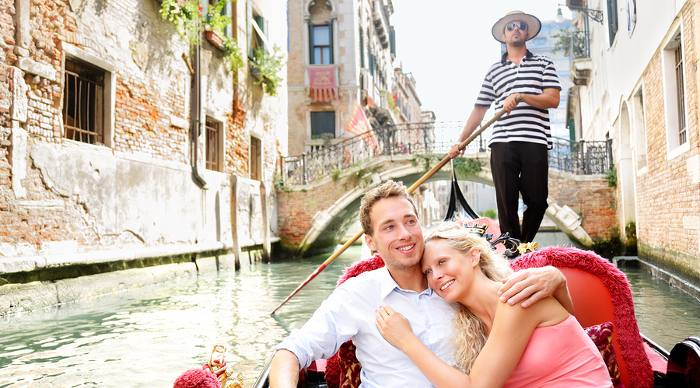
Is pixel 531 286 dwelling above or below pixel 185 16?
below

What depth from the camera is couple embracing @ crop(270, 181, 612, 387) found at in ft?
3.63

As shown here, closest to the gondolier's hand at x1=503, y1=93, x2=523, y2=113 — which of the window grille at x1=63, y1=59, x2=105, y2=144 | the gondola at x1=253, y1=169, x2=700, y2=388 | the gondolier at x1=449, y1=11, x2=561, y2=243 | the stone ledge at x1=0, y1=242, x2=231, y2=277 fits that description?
the gondolier at x1=449, y1=11, x2=561, y2=243

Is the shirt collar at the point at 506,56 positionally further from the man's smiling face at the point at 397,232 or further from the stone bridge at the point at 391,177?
the stone bridge at the point at 391,177

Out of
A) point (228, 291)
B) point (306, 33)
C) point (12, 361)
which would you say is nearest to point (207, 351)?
point (12, 361)

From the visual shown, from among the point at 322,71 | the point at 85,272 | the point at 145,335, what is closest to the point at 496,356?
the point at 145,335

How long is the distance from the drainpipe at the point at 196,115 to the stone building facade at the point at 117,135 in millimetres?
12

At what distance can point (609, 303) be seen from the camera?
4.75 ft

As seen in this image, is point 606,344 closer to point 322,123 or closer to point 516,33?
point 516,33

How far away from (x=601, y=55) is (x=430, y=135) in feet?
9.62

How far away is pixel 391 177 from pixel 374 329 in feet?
29.4

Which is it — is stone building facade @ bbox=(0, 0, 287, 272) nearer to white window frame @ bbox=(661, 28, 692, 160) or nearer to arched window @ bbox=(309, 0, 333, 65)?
white window frame @ bbox=(661, 28, 692, 160)

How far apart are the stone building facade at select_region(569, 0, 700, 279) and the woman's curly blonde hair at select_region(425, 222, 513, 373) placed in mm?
3437

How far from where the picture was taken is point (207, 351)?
3238 millimetres

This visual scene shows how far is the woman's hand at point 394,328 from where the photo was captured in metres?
1.24
